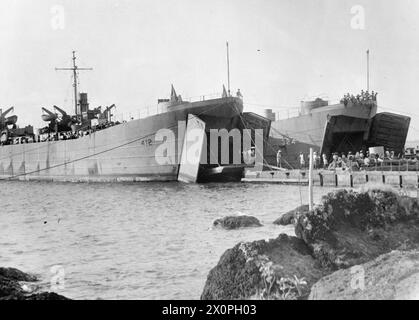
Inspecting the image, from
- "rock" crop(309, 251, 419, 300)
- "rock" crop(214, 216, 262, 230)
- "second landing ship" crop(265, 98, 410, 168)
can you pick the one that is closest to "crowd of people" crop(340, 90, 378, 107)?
"second landing ship" crop(265, 98, 410, 168)

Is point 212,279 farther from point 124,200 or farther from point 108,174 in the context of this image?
point 108,174

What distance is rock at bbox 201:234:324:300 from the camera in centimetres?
566

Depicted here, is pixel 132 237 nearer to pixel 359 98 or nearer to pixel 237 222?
pixel 237 222

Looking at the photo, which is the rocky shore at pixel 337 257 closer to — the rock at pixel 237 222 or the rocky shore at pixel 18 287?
the rocky shore at pixel 18 287

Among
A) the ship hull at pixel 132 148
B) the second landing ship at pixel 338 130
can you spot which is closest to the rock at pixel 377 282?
the ship hull at pixel 132 148

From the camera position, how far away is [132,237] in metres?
11.8

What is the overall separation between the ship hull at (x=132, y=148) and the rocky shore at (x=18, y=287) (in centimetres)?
1992

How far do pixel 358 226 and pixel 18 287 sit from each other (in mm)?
5666

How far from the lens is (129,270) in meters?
8.62

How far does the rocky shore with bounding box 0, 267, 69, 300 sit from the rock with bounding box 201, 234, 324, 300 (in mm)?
2131

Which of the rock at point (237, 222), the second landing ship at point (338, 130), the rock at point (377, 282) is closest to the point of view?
the rock at point (377, 282)

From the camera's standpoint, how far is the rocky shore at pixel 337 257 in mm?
5031
